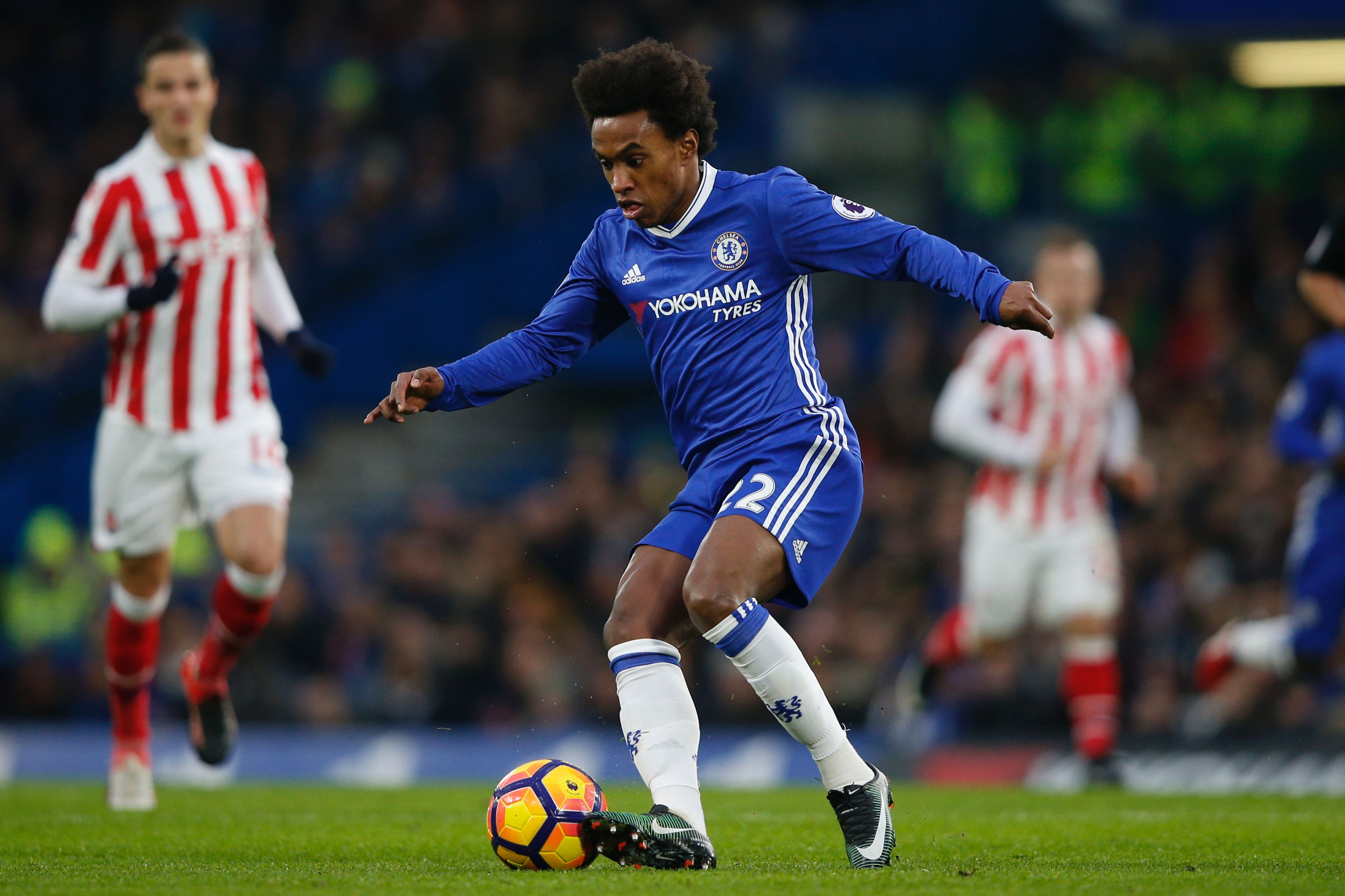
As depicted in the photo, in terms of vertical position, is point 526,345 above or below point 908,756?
above

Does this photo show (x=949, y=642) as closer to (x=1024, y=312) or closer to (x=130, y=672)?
(x=130, y=672)

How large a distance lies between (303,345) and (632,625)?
9.50 ft

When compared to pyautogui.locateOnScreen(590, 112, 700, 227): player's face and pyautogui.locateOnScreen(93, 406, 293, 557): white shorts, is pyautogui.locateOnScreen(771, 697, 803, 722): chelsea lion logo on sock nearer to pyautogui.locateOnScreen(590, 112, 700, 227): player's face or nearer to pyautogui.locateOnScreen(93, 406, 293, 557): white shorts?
pyautogui.locateOnScreen(590, 112, 700, 227): player's face

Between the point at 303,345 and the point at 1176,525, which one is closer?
the point at 303,345

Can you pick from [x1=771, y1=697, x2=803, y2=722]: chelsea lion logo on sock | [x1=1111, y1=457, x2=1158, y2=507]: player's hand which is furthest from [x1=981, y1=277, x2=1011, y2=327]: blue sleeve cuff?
[x1=1111, y1=457, x2=1158, y2=507]: player's hand

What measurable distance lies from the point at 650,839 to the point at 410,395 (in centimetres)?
136

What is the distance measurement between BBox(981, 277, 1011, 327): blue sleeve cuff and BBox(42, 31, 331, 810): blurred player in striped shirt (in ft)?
11.2

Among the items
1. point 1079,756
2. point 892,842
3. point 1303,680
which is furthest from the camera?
point 1079,756

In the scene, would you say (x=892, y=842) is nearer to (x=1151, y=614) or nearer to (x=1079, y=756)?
(x=1079, y=756)

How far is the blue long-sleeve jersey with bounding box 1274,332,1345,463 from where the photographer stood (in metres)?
8.19

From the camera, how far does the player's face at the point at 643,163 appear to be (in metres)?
4.79

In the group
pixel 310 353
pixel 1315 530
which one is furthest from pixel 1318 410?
pixel 310 353

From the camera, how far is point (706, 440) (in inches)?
196

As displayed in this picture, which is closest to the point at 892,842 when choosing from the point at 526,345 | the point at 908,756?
the point at 526,345
